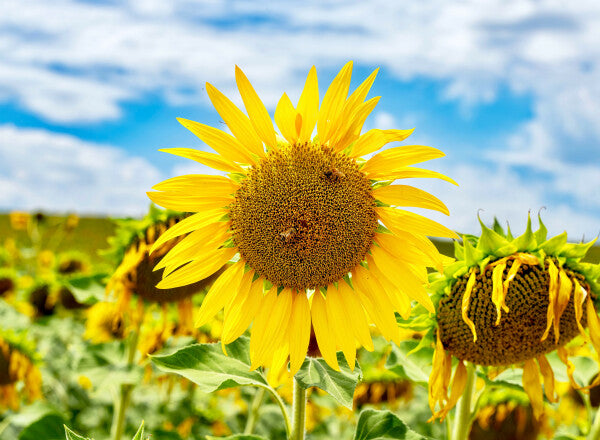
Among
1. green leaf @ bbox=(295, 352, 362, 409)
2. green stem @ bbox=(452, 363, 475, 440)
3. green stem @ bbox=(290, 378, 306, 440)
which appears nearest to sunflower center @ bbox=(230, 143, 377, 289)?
green leaf @ bbox=(295, 352, 362, 409)

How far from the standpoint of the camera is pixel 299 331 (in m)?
2.07

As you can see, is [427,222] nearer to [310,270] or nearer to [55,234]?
[310,270]

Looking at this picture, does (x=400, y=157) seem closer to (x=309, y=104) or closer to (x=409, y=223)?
(x=409, y=223)

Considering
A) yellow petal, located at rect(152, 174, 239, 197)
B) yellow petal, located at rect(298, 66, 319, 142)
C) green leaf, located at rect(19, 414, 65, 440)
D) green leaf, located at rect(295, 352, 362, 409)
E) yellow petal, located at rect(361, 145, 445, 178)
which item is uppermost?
yellow petal, located at rect(298, 66, 319, 142)

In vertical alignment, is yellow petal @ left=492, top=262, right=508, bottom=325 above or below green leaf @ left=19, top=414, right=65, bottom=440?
above

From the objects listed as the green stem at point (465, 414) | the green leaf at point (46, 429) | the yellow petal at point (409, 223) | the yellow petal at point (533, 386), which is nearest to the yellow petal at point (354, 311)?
the yellow petal at point (409, 223)

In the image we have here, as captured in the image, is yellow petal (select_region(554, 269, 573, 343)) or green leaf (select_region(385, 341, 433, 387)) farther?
green leaf (select_region(385, 341, 433, 387))

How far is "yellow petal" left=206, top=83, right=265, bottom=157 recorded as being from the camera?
73.2 inches

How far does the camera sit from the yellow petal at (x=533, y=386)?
2.37 m

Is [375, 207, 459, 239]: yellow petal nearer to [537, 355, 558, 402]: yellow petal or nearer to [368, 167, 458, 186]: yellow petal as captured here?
→ [368, 167, 458, 186]: yellow petal

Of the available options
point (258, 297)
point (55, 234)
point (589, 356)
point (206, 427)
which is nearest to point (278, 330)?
point (258, 297)

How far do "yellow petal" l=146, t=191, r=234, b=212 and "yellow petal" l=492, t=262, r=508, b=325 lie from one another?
101 cm

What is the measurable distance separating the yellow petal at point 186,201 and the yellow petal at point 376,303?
0.55 meters

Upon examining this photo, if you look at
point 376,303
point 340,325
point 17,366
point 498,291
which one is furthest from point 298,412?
point 17,366
